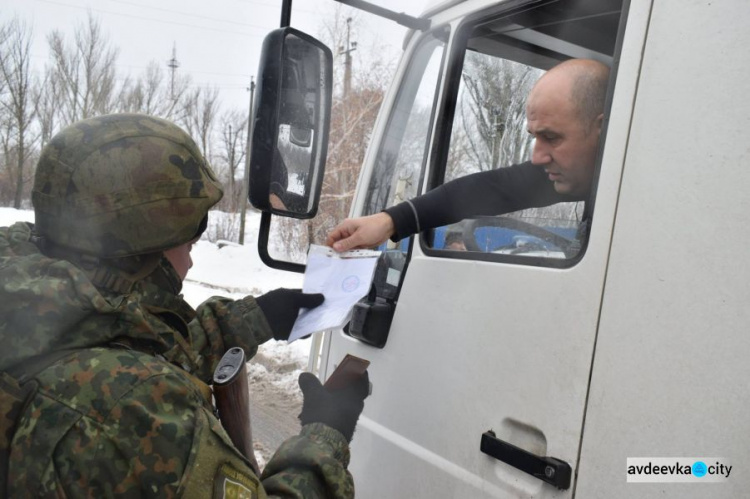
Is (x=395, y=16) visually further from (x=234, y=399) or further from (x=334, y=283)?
(x=234, y=399)

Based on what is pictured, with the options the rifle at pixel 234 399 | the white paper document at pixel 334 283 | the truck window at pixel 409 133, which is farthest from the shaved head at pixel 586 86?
the rifle at pixel 234 399

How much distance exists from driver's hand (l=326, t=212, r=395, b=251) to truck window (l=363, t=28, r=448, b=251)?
0.65 feet

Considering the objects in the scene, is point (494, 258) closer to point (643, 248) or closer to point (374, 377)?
point (643, 248)

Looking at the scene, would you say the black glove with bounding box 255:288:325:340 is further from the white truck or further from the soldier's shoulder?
the soldier's shoulder

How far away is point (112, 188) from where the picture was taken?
127cm

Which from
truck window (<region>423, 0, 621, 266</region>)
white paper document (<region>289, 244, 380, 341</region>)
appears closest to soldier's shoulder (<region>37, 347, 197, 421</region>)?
white paper document (<region>289, 244, 380, 341</region>)

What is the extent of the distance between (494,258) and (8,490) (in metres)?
1.15

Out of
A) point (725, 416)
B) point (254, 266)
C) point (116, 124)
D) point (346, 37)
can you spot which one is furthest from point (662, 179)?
point (254, 266)

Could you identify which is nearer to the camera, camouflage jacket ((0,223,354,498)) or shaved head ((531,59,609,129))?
camouflage jacket ((0,223,354,498))

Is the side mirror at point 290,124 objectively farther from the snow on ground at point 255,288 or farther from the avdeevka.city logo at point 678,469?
the avdeevka.city logo at point 678,469

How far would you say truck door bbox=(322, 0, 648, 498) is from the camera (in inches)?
52.2

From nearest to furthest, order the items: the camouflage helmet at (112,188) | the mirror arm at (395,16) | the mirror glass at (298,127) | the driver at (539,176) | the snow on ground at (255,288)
→ the camouflage helmet at (112,188) → the driver at (539,176) → the mirror glass at (298,127) → the mirror arm at (395,16) → the snow on ground at (255,288)

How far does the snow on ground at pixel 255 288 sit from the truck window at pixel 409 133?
52 cm

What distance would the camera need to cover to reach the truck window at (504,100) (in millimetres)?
1714
